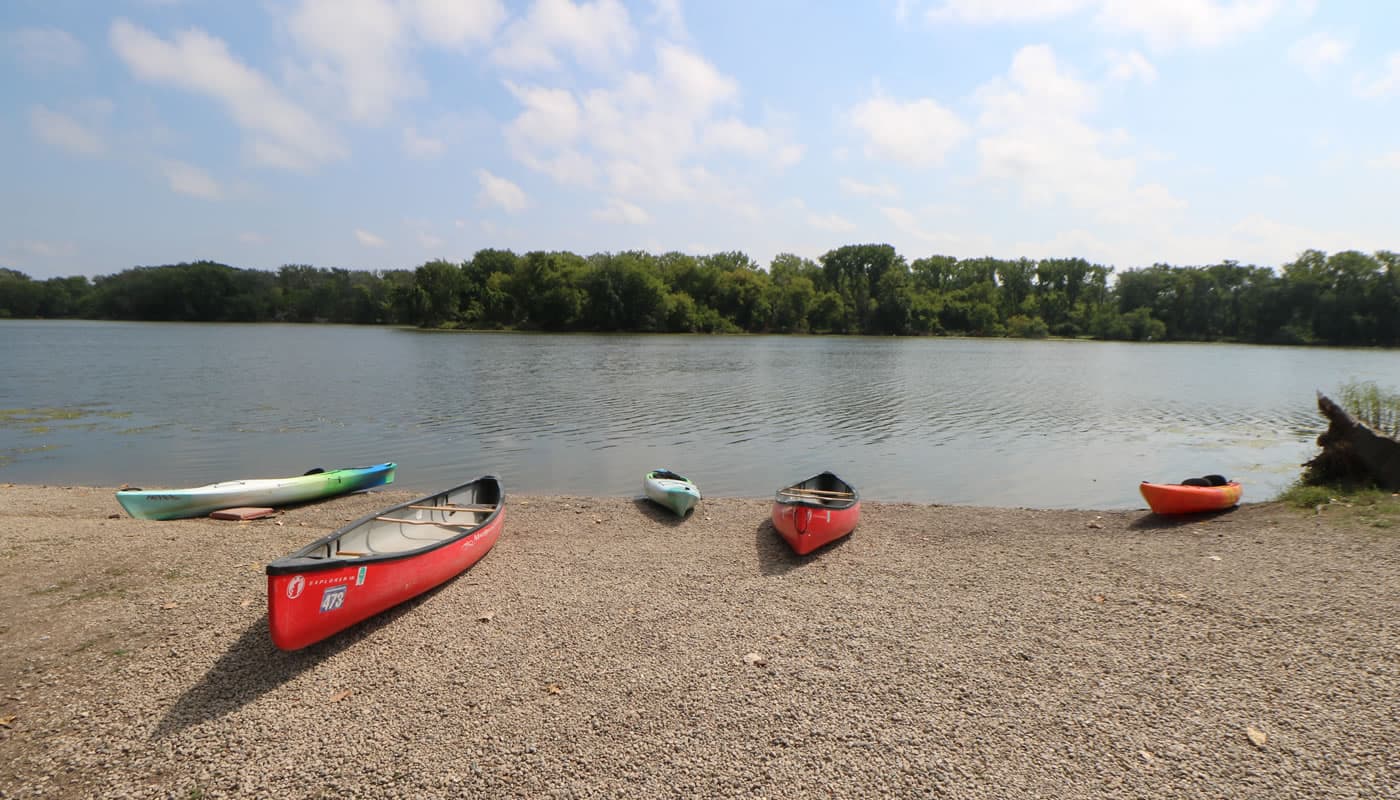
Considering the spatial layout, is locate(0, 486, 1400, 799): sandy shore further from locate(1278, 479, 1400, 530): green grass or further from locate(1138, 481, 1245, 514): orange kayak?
locate(1138, 481, 1245, 514): orange kayak

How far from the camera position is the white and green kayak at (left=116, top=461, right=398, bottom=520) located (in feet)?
36.2

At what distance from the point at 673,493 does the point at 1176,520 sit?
27.4 ft

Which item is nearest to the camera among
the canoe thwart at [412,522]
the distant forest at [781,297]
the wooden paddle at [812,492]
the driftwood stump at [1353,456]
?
→ the canoe thwart at [412,522]

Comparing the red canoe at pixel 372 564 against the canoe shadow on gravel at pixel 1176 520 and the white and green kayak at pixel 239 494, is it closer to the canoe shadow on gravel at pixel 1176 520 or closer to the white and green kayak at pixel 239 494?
the white and green kayak at pixel 239 494

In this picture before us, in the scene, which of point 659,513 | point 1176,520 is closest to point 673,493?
point 659,513

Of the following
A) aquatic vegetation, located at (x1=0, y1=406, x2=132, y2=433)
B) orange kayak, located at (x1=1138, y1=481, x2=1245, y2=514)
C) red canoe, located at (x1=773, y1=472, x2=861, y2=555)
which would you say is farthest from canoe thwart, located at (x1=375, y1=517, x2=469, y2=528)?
aquatic vegetation, located at (x1=0, y1=406, x2=132, y2=433)

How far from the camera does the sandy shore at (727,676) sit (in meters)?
4.63

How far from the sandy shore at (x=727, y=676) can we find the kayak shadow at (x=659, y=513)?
235 cm

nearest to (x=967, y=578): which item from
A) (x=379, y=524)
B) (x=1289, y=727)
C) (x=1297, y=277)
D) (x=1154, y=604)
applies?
(x=1154, y=604)

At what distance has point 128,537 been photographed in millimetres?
9516

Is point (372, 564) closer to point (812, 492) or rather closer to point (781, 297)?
point (812, 492)

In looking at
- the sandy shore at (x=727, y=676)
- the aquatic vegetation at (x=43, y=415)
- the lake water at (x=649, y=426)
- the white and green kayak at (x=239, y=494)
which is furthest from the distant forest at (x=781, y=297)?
the sandy shore at (x=727, y=676)

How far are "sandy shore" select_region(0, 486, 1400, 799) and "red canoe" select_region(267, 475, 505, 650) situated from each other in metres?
0.31

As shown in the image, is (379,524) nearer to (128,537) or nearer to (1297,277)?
(128,537)
